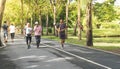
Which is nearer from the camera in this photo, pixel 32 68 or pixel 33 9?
pixel 32 68

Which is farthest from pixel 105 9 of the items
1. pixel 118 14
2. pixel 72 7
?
pixel 72 7

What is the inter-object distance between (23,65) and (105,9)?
38.7m

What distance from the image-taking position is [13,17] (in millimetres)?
81688

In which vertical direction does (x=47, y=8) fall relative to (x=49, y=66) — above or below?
above

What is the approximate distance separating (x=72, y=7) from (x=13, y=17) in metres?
15.6

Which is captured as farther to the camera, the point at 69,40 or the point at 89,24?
the point at 69,40

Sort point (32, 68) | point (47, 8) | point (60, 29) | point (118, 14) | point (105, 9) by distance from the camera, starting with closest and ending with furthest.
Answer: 1. point (32, 68)
2. point (60, 29)
3. point (105, 9)
4. point (118, 14)
5. point (47, 8)

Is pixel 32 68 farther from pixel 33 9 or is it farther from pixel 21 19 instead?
pixel 21 19

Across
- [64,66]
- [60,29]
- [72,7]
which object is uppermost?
[72,7]

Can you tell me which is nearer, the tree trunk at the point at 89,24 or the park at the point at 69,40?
the park at the point at 69,40

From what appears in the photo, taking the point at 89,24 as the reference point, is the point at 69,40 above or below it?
below

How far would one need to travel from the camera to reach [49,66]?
50.1ft

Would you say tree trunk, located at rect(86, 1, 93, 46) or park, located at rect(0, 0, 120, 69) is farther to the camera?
tree trunk, located at rect(86, 1, 93, 46)

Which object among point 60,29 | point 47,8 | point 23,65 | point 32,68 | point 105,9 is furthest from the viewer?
point 47,8
